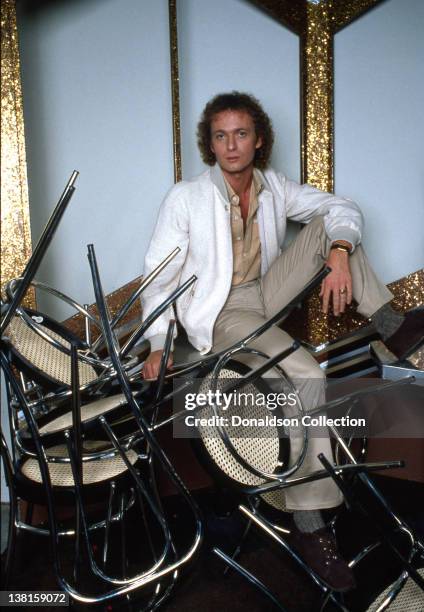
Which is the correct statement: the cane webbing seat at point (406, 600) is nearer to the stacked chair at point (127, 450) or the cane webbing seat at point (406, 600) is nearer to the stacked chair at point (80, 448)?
the stacked chair at point (127, 450)

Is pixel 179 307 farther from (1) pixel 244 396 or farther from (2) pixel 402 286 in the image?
(2) pixel 402 286

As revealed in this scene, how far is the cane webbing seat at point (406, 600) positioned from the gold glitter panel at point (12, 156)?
135 centimetres

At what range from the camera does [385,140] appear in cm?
215

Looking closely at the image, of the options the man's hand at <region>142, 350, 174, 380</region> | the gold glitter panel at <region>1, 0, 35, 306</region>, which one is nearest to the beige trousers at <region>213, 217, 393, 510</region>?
the man's hand at <region>142, 350, 174, 380</region>

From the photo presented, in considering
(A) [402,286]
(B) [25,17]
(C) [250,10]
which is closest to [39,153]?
(B) [25,17]

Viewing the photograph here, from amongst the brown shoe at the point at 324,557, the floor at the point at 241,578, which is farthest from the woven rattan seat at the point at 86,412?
the brown shoe at the point at 324,557

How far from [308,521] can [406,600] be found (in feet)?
0.92

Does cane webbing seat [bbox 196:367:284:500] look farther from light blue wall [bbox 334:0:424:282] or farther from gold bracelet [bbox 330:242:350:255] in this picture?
light blue wall [bbox 334:0:424:282]

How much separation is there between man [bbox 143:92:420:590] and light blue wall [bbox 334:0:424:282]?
0.88 ft

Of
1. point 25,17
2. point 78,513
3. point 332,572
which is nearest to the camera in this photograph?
point 78,513

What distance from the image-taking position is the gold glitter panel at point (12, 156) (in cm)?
198

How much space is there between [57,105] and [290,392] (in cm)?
127

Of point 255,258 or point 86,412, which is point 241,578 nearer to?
point 86,412

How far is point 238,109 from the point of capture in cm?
197
